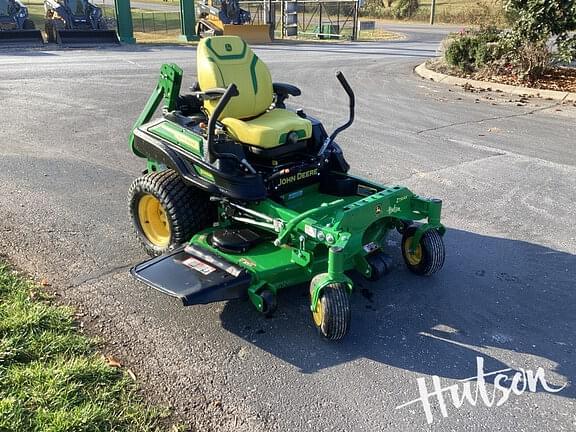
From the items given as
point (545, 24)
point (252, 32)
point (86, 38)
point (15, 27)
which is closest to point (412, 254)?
point (545, 24)

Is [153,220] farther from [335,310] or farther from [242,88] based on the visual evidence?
[335,310]

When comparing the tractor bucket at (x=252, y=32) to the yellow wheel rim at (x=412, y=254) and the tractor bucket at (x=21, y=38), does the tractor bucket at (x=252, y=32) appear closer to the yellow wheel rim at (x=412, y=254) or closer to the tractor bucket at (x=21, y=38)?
the tractor bucket at (x=21, y=38)

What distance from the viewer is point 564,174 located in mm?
6371

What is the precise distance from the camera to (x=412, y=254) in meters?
4.13

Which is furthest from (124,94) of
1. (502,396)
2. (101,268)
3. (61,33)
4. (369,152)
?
(61,33)

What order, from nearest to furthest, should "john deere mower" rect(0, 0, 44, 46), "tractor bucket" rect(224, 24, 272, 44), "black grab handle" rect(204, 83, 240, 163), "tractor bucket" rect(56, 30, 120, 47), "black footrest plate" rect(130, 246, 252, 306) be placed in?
"black footrest plate" rect(130, 246, 252, 306)
"black grab handle" rect(204, 83, 240, 163)
"john deere mower" rect(0, 0, 44, 46)
"tractor bucket" rect(56, 30, 120, 47)
"tractor bucket" rect(224, 24, 272, 44)

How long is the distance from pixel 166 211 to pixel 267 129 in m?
0.92

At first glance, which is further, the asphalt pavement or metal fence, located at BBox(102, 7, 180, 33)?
metal fence, located at BBox(102, 7, 180, 33)

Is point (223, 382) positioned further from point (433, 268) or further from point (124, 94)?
point (124, 94)

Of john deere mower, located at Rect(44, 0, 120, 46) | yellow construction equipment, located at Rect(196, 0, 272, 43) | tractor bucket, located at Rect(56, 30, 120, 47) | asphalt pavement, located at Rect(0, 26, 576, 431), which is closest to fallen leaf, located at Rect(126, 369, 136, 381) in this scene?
asphalt pavement, located at Rect(0, 26, 576, 431)

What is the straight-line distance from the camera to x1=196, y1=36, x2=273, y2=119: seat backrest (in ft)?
14.3

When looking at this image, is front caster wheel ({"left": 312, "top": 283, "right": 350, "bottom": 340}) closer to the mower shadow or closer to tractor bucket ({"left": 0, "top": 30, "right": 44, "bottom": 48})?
the mower shadow

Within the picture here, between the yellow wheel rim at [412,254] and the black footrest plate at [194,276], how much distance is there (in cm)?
130

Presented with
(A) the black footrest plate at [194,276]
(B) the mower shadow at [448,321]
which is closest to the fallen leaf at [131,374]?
(A) the black footrest plate at [194,276]
